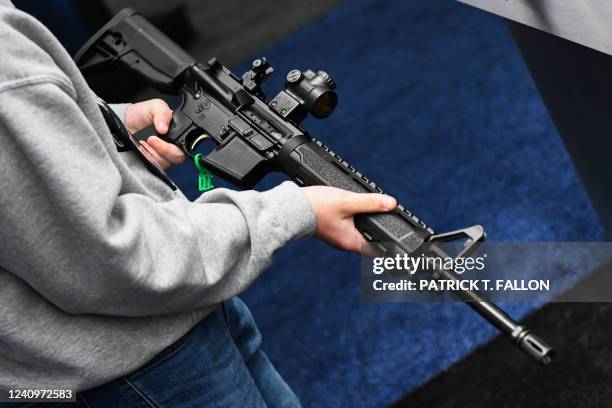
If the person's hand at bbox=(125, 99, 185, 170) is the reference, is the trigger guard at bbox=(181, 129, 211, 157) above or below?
above

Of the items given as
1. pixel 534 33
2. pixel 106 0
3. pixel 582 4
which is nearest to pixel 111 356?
pixel 582 4

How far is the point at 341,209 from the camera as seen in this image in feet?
3.70

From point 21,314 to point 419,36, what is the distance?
2148mm

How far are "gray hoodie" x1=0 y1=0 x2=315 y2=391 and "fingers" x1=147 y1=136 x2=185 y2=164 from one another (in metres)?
0.39

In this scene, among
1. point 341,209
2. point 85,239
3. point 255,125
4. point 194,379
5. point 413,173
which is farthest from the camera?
point 413,173

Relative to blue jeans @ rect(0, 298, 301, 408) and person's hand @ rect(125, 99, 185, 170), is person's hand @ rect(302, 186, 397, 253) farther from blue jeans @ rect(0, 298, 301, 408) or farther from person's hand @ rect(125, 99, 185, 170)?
person's hand @ rect(125, 99, 185, 170)

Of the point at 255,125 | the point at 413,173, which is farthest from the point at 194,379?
the point at 413,173

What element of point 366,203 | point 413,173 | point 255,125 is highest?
point 366,203

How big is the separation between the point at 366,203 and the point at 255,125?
0.31m

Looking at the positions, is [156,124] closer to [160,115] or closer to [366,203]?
[160,115]

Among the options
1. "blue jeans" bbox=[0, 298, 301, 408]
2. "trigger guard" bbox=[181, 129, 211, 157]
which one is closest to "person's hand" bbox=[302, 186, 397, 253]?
"blue jeans" bbox=[0, 298, 301, 408]

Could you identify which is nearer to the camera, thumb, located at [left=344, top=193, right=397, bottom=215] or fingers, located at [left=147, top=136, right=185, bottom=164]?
thumb, located at [left=344, top=193, right=397, bottom=215]

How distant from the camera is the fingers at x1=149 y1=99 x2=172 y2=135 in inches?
56.4

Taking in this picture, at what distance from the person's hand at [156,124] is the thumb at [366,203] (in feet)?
1.38
